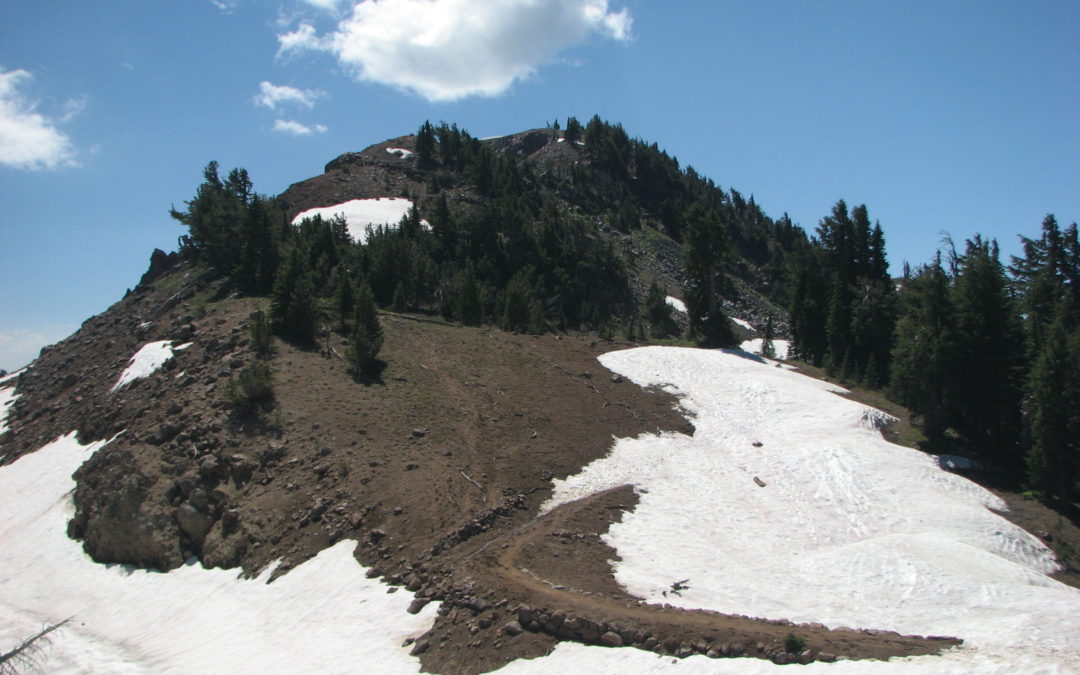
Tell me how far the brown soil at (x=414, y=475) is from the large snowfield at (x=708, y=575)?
2.14 feet

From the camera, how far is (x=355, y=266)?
49.0 metres

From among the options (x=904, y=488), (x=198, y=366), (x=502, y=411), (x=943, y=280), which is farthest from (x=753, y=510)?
(x=198, y=366)

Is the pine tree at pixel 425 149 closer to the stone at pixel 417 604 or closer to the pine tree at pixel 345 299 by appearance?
the pine tree at pixel 345 299

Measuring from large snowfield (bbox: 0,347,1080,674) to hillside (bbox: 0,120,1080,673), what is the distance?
9cm

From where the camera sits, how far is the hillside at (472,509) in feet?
43.2

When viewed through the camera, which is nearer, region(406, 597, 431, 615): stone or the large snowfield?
the large snowfield

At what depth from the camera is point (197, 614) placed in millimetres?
16922

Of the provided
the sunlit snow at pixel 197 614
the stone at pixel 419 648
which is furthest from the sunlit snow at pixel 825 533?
the sunlit snow at pixel 197 614

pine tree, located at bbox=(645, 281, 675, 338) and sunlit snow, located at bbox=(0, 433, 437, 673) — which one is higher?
pine tree, located at bbox=(645, 281, 675, 338)

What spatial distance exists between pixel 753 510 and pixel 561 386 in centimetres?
1073

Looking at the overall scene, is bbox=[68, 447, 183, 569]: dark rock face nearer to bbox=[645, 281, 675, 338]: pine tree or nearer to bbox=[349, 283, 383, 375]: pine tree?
bbox=[349, 283, 383, 375]: pine tree

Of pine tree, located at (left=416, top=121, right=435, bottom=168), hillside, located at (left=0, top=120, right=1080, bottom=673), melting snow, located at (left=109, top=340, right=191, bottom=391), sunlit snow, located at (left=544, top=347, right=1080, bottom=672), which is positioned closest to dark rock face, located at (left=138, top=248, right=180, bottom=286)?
hillside, located at (left=0, top=120, right=1080, bottom=673)

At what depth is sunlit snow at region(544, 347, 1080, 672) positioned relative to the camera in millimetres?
14055

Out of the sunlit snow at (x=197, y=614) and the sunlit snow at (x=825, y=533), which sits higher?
the sunlit snow at (x=825, y=533)
